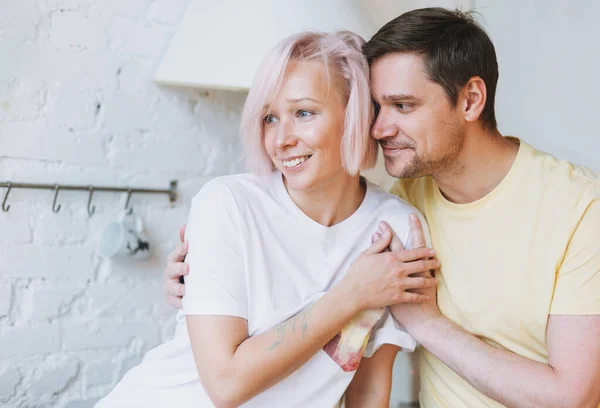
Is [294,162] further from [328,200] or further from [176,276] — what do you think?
[176,276]

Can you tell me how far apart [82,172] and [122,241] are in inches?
8.3

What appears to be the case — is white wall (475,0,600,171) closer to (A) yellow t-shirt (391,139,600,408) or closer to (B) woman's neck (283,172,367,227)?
(A) yellow t-shirt (391,139,600,408)

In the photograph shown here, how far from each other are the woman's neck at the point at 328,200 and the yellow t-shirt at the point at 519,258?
209 mm

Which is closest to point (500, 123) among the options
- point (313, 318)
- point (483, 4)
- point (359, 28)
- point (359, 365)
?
point (483, 4)

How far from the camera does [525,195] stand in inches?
46.3

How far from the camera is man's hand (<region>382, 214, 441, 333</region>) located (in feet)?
4.05

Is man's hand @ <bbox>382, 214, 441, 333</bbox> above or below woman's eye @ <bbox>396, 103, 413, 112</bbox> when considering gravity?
below

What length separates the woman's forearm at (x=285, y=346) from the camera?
1.06 metres

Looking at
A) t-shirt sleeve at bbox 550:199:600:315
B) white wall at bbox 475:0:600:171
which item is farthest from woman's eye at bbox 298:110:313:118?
white wall at bbox 475:0:600:171

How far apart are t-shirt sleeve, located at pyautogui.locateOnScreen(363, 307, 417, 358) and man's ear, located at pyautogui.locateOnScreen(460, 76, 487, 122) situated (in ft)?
1.49

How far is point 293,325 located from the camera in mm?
1108

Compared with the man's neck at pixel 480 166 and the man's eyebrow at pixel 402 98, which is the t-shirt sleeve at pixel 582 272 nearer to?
the man's neck at pixel 480 166

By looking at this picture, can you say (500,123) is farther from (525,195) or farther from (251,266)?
(251,266)

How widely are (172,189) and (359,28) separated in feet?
2.30
